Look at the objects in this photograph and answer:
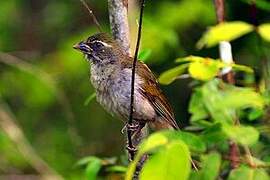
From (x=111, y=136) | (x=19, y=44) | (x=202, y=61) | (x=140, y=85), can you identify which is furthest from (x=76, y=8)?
(x=202, y=61)

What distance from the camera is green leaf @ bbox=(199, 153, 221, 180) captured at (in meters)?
3.46

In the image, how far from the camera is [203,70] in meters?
3.60

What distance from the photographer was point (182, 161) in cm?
260

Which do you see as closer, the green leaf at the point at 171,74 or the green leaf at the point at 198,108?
the green leaf at the point at 171,74

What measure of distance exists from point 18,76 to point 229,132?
6.92m

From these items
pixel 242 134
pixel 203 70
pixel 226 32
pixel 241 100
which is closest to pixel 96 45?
pixel 203 70

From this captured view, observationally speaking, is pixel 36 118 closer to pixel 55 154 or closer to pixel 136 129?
pixel 55 154

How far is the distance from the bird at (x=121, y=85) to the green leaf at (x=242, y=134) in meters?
1.40

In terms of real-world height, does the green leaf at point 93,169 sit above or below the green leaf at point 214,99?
below

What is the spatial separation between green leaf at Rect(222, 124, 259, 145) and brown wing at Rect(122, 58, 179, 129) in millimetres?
1604

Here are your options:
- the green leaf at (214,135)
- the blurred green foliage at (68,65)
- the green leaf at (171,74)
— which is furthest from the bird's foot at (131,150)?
the blurred green foliage at (68,65)

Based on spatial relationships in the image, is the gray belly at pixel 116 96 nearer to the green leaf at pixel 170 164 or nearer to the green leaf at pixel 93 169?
the green leaf at pixel 93 169

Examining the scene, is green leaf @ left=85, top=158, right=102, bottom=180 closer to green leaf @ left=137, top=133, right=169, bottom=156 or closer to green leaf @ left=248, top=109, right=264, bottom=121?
green leaf @ left=248, top=109, right=264, bottom=121

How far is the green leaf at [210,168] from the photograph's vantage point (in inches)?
136
